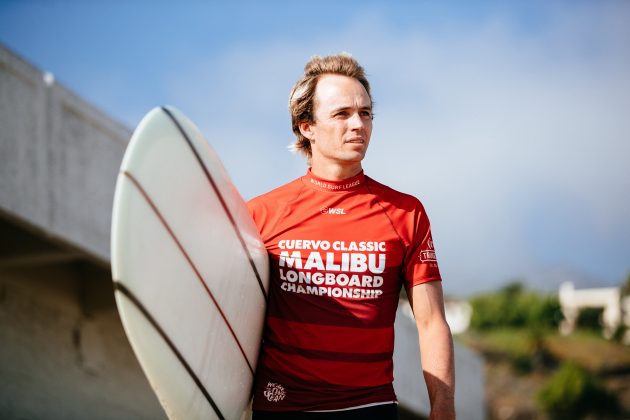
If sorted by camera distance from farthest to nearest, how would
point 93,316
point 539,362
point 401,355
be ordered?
point 539,362, point 401,355, point 93,316

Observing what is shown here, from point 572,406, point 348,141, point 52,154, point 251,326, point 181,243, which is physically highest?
point 52,154

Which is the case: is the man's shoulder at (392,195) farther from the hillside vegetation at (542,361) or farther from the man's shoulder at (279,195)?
the hillside vegetation at (542,361)

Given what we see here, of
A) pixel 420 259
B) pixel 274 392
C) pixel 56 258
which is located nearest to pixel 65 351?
pixel 56 258

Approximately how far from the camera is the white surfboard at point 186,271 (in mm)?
2451

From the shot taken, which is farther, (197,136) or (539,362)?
(539,362)

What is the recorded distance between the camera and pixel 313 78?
2990mm

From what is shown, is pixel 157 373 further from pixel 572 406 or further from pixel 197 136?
pixel 572 406

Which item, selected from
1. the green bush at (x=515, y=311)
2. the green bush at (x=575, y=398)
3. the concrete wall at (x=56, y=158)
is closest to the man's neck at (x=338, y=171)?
the concrete wall at (x=56, y=158)

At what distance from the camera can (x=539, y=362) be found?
4609 cm

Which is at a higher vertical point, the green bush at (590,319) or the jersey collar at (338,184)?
the jersey collar at (338,184)

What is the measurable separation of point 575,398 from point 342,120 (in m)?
36.4

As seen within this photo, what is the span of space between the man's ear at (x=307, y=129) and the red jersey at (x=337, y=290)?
22 centimetres

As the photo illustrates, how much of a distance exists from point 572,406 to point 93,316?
32991 mm

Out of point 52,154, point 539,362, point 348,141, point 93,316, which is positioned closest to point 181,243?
point 348,141
